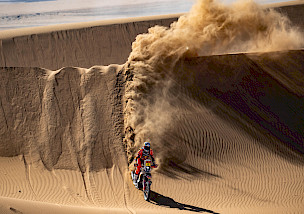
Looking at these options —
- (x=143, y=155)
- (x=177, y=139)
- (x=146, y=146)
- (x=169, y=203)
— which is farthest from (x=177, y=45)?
(x=169, y=203)

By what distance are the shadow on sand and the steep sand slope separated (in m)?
0.03

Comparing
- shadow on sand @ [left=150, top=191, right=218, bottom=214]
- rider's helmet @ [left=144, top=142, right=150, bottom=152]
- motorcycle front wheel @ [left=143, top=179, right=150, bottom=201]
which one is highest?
rider's helmet @ [left=144, top=142, right=150, bottom=152]

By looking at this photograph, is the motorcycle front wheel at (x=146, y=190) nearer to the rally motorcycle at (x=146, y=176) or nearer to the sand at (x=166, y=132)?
the rally motorcycle at (x=146, y=176)

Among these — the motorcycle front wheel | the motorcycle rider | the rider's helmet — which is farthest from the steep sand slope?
→ the rider's helmet

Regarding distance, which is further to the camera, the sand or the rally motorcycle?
the sand

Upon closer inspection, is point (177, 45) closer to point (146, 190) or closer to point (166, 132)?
point (166, 132)

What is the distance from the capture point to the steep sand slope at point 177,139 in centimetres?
1059

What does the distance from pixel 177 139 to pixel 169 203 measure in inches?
109

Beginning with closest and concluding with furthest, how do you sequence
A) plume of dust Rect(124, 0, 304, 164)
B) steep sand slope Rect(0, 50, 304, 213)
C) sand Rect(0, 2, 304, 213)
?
steep sand slope Rect(0, 50, 304, 213)
sand Rect(0, 2, 304, 213)
plume of dust Rect(124, 0, 304, 164)

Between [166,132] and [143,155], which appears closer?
[143,155]

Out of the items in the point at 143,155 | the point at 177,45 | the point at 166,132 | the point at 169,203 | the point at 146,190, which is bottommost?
the point at 169,203

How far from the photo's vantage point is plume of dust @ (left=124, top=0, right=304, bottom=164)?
1230 centimetres

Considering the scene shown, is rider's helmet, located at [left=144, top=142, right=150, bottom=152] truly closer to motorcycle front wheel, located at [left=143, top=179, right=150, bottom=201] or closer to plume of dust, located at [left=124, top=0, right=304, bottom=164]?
motorcycle front wheel, located at [left=143, top=179, right=150, bottom=201]

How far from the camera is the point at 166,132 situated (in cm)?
1222
